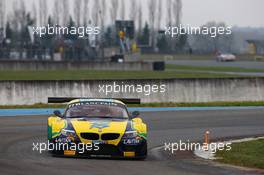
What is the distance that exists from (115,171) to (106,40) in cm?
7386

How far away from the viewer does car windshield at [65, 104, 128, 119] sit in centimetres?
1543

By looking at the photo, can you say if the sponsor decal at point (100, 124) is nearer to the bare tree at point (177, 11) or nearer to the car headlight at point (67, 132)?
the car headlight at point (67, 132)

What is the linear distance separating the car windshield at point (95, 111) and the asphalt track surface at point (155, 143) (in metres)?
1.12

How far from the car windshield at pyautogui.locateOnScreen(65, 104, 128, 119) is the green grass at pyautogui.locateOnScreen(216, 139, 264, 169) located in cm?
231

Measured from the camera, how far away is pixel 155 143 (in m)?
18.4

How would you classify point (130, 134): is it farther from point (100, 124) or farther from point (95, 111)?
point (95, 111)

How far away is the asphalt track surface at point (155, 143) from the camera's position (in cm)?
1246

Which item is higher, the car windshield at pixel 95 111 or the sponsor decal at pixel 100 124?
the car windshield at pixel 95 111

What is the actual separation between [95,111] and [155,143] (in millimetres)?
3218

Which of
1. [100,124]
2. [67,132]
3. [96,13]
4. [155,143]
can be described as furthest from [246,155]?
[96,13]

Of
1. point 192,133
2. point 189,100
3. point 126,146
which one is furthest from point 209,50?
point 126,146

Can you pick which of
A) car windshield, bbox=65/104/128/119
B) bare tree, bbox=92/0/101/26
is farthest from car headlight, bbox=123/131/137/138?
bare tree, bbox=92/0/101/26

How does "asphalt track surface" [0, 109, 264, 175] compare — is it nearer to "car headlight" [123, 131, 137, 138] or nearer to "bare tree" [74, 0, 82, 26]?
"car headlight" [123, 131, 137, 138]

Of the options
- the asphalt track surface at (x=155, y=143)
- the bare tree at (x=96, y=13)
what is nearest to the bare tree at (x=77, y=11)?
the bare tree at (x=96, y=13)
